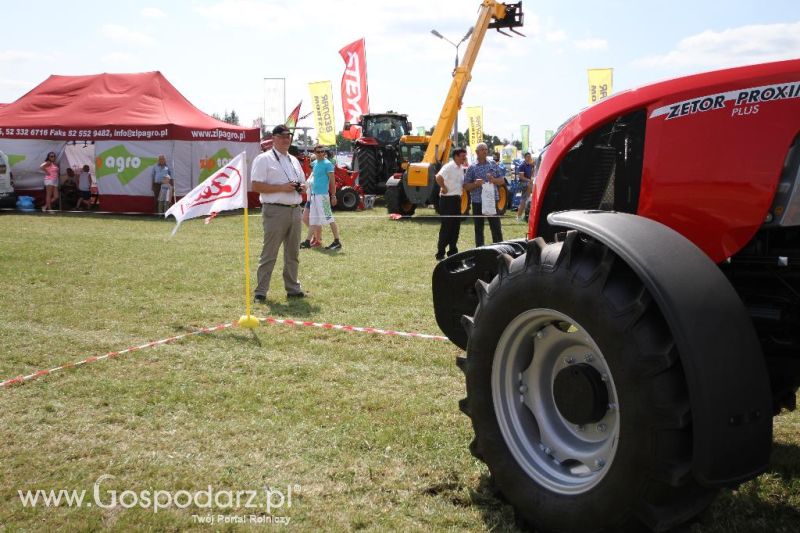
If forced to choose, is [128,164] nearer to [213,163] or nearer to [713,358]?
[213,163]

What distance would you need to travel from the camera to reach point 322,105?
33344 mm

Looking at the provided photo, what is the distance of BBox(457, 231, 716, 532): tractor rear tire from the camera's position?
239 centimetres

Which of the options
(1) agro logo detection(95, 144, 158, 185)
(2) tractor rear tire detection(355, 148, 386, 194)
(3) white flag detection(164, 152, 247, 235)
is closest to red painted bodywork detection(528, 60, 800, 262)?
(3) white flag detection(164, 152, 247, 235)

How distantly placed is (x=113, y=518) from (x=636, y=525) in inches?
87.2

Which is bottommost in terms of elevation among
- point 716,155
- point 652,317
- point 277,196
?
point 652,317

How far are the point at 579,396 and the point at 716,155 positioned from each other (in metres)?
1.08

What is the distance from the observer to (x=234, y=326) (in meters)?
6.84

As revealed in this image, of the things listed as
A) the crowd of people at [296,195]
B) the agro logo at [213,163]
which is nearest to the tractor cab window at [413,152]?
the crowd of people at [296,195]

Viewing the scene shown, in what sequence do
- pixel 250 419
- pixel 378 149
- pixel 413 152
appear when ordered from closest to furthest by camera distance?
pixel 250 419, pixel 413 152, pixel 378 149

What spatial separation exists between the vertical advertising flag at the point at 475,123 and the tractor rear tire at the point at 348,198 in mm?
16696

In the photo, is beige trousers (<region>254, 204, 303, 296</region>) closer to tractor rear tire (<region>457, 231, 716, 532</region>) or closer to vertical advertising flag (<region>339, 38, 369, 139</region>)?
tractor rear tire (<region>457, 231, 716, 532</region>)

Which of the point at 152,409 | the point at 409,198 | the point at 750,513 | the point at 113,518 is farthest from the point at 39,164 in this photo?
the point at 750,513

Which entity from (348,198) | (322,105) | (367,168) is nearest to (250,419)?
(348,198)

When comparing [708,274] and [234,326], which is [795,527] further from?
[234,326]
